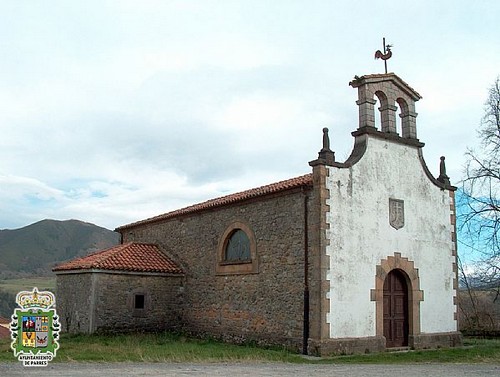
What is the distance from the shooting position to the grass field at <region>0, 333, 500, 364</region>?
45.8ft

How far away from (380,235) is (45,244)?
108m

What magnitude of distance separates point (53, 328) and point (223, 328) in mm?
9103

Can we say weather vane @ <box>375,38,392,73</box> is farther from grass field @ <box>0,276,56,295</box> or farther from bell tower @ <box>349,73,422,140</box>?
grass field @ <box>0,276,56,295</box>

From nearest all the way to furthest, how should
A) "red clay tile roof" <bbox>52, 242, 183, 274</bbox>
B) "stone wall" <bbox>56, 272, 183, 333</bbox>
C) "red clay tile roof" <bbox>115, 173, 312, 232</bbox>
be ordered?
"red clay tile roof" <bbox>115, 173, 312, 232</bbox> → "stone wall" <bbox>56, 272, 183, 333</bbox> → "red clay tile roof" <bbox>52, 242, 183, 274</bbox>

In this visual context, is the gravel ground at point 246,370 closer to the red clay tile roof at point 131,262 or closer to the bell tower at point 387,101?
the bell tower at point 387,101

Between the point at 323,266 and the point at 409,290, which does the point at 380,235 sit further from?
the point at 323,266

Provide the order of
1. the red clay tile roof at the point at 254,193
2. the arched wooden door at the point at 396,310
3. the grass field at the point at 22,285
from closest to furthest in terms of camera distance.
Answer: the red clay tile roof at the point at 254,193 < the arched wooden door at the point at 396,310 < the grass field at the point at 22,285

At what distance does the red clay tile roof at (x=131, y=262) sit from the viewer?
20.1 m

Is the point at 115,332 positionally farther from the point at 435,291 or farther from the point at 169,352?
the point at 435,291

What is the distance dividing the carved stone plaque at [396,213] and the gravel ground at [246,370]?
4.84 m

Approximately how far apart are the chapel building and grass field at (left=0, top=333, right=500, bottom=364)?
76cm

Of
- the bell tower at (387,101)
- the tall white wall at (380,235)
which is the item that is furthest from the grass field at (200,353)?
the bell tower at (387,101)

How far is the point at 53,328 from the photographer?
1059 centimetres

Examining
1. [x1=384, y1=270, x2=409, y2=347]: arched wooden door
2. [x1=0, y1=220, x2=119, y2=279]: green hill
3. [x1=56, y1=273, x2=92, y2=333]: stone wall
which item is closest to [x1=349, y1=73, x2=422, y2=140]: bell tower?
[x1=384, y1=270, x2=409, y2=347]: arched wooden door
